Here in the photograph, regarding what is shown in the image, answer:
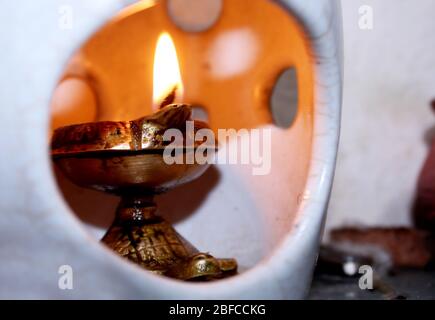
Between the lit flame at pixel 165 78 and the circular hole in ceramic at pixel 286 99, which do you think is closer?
the lit flame at pixel 165 78

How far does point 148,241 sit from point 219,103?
0.89 ft

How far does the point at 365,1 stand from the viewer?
3.16 feet

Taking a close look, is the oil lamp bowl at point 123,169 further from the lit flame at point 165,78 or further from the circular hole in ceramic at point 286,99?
the circular hole in ceramic at point 286,99

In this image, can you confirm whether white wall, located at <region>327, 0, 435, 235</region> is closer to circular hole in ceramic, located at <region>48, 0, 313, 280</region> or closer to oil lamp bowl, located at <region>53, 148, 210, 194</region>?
circular hole in ceramic, located at <region>48, 0, 313, 280</region>

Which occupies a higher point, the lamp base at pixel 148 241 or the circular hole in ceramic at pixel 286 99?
the circular hole in ceramic at pixel 286 99

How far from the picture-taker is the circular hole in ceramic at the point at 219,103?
67cm

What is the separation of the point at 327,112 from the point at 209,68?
31cm

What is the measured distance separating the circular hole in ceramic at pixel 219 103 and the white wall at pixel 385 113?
0.65ft

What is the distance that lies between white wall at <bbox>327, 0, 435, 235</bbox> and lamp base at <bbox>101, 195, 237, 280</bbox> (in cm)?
45

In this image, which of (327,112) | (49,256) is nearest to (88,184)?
(49,256)

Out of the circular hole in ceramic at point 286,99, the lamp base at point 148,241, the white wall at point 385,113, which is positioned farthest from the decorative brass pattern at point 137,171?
the white wall at point 385,113

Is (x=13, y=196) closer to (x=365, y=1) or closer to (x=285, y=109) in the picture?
(x=285, y=109)

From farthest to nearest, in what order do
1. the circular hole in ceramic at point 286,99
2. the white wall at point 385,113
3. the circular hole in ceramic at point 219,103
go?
the white wall at point 385,113 → the circular hole in ceramic at point 286,99 → the circular hole in ceramic at point 219,103
